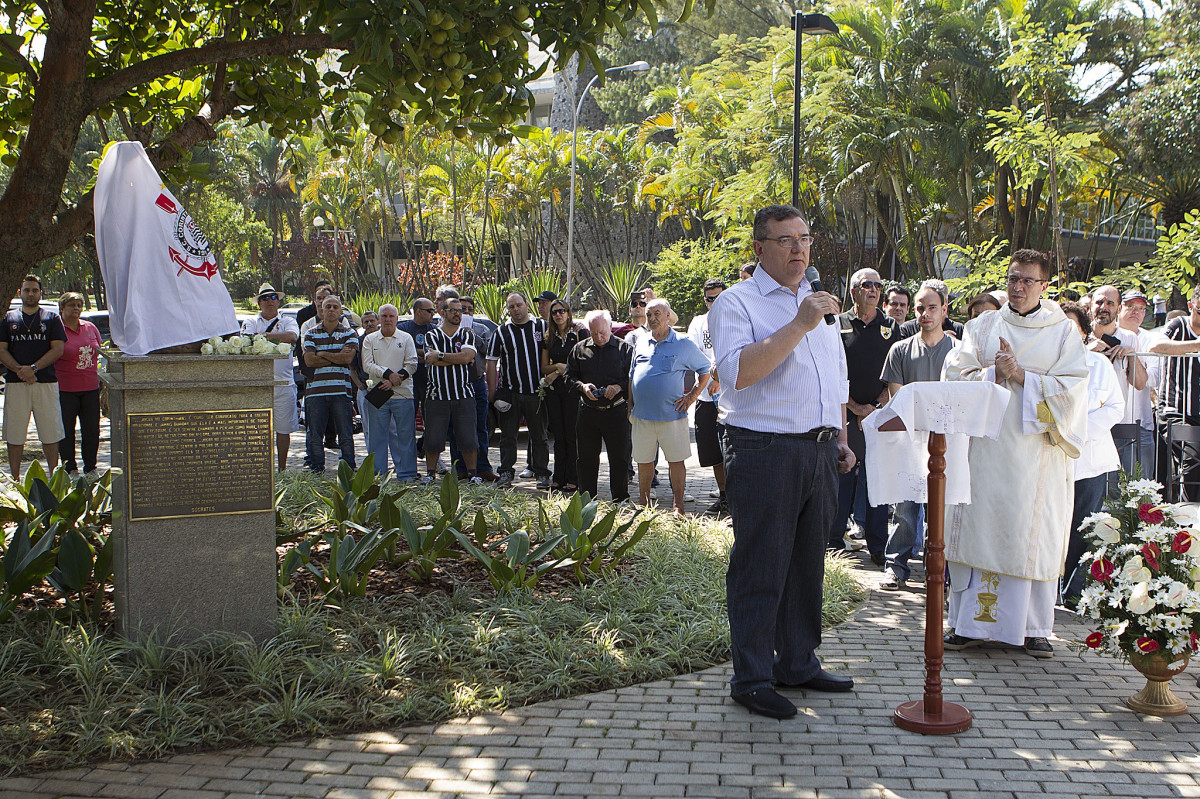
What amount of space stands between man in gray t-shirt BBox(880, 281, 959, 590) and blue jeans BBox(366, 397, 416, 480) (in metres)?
5.73

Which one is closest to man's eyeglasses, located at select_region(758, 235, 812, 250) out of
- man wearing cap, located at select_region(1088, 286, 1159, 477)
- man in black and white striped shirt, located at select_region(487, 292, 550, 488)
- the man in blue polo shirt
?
the man in blue polo shirt

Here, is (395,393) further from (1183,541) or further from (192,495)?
(1183,541)

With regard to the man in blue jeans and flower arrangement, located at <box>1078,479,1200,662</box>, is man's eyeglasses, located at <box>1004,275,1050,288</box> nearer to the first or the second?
flower arrangement, located at <box>1078,479,1200,662</box>

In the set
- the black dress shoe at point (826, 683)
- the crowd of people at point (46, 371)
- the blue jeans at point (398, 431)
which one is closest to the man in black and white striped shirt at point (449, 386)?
the blue jeans at point (398, 431)

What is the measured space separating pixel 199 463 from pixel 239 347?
62cm

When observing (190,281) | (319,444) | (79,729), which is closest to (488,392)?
(319,444)

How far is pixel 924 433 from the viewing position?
543cm

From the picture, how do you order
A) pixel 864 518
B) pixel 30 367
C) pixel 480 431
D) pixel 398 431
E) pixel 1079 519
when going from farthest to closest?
pixel 480 431 < pixel 398 431 < pixel 30 367 < pixel 864 518 < pixel 1079 519

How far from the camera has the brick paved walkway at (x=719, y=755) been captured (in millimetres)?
4160

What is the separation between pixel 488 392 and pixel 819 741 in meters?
8.79

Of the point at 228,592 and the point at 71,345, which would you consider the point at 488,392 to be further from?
the point at 228,592

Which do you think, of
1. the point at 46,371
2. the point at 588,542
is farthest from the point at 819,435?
the point at 46,371

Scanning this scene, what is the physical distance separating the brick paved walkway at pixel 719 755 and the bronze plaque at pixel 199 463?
4.66 feet

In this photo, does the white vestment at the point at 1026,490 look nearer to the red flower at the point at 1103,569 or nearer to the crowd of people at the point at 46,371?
the red flower at the point at 1103,569
